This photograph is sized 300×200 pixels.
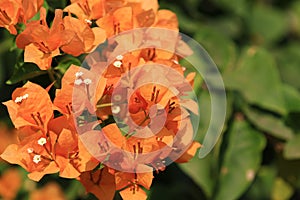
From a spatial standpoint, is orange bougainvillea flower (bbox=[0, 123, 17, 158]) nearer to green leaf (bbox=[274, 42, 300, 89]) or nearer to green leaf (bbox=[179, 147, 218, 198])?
green leaf (bbox=[179, 147, 218, 198])

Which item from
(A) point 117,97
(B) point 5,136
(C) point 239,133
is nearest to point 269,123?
(C) point 239,133

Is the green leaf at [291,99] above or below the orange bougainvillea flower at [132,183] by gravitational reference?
below

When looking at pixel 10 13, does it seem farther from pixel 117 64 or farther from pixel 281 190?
pixel 281 190

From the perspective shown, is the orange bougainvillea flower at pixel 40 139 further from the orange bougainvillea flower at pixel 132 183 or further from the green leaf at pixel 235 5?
the green leaf at pixel 235 5

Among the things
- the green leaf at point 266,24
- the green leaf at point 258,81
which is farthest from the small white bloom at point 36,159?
the green leaf at point 266,24

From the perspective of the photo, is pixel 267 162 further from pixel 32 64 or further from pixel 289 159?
pixel 32 64

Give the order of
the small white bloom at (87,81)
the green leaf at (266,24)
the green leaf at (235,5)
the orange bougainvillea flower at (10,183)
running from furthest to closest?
1. the green leaf at (266,24)
2. the green leaf at (235,5)
3. the orange bougainvillea flower at (10,183)
4. the small white bloom at (87,81)
